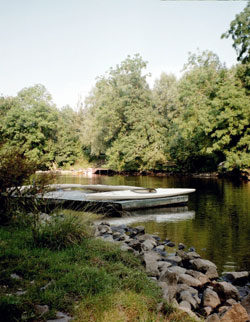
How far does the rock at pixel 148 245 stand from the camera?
6.73 m

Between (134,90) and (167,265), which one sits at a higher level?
(134,90)

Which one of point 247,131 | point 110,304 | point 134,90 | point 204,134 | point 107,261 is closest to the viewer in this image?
point 110,304

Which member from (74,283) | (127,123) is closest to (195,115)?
(127,123)

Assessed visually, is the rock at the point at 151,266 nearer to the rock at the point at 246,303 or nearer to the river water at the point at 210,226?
the rock at the point at 246,303

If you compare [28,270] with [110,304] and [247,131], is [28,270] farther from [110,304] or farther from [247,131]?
[247,131]

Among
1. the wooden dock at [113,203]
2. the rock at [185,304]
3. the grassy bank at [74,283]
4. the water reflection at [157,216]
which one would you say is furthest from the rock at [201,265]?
the wooden dock at [113,203]

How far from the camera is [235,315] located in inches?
152

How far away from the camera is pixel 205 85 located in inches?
1251

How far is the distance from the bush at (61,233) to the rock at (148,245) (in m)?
1.56

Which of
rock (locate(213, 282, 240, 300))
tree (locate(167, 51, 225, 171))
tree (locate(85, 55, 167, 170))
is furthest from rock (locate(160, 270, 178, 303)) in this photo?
tree (locate(85, 55, 167, 170))

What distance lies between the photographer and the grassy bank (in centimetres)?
304

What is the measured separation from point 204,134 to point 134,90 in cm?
1343

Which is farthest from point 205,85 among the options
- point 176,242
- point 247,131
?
point 176,242

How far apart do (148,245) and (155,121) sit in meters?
31.5
